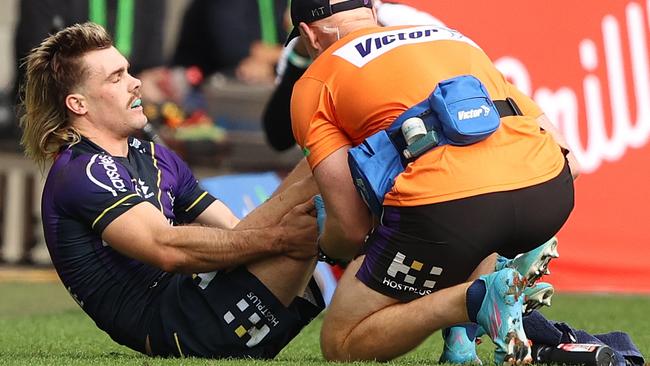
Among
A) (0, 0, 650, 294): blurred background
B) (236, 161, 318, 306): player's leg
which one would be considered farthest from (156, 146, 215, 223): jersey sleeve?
(0, 0, 650, 294): blurred background

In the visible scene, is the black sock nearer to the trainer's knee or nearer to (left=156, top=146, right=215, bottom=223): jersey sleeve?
the trainer's knee

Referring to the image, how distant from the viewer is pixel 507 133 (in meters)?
4.76

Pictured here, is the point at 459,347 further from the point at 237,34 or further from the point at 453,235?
the point at 237,34

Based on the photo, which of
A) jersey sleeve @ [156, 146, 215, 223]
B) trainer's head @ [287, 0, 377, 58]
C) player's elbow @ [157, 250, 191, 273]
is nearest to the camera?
player's elbow @ [157, 250, 191, 273]

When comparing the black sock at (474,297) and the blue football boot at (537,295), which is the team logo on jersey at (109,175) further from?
the blue football boot at (537,295)

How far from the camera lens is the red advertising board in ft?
30.2

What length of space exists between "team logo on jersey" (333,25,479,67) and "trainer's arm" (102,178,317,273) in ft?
1.81

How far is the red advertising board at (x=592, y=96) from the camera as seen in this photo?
30.2ft

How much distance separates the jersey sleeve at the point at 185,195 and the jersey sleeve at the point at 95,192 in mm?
481

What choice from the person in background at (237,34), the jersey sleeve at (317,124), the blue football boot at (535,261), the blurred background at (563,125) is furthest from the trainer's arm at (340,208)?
the person in background at (237,34)

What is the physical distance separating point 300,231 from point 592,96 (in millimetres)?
4722

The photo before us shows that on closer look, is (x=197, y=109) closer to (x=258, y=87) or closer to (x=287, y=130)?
(x=258, y=87)

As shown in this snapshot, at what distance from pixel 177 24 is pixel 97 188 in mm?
8325

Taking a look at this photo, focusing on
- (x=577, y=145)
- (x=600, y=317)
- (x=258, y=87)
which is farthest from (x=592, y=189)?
(x=258, y=87)
